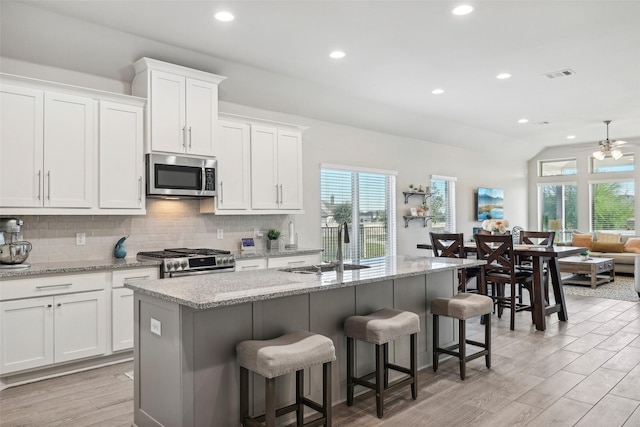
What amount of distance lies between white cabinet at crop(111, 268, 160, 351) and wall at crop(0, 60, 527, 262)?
578 mm

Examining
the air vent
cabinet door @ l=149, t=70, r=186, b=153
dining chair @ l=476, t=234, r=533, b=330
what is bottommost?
dining chair @ l=476, t=234, r=533, b=330

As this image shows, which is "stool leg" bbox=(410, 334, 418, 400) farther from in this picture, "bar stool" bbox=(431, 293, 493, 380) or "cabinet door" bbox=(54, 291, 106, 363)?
"cabinet door" bbox=(54, 291, 106, 363)

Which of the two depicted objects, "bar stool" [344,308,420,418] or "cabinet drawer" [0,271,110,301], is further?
"cabinet drawer" [0,271,110,301]

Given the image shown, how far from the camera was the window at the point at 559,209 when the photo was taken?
11.0m

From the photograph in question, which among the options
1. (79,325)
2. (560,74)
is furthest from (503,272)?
(79,325)

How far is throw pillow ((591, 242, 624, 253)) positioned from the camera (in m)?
9.34

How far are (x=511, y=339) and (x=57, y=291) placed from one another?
427 centimetres

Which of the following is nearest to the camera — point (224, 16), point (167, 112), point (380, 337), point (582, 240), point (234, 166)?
point (380, 337)

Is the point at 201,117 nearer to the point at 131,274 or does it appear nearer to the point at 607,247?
the point at 131,274

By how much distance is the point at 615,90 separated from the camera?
6.16m

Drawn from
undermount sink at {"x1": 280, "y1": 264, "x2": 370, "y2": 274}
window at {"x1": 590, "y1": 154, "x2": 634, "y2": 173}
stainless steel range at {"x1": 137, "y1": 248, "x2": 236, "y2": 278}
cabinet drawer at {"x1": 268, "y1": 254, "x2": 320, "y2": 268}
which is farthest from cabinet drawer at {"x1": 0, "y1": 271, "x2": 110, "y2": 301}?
window at {"x1": 590, "y1": 154, "x2": 634, "y2": 173}

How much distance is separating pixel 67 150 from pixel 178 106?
1.10 m

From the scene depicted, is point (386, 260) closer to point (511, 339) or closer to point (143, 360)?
point (511, 339)

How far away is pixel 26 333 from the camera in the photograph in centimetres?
352
